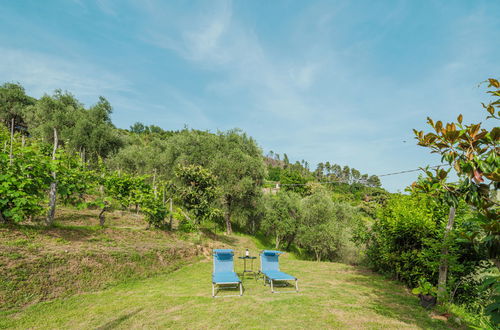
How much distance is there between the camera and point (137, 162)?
25.5m

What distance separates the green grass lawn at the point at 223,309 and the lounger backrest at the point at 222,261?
24.1 inches

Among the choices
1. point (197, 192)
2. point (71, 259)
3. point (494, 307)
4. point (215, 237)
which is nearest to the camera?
point (494, 307)

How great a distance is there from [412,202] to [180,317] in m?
8.00

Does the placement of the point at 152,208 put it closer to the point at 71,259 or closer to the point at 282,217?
the point at 71,259

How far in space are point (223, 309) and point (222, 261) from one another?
253cm

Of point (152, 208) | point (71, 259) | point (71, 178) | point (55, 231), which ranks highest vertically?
point (71, 178)

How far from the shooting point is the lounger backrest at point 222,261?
7.80 m

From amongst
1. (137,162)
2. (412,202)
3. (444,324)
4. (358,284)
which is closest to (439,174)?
(444,324)

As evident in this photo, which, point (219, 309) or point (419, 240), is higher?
point (419, 240)

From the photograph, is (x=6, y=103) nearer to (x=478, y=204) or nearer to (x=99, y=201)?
(x=99, y=201)

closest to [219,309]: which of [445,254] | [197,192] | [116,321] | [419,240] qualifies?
[116,321]

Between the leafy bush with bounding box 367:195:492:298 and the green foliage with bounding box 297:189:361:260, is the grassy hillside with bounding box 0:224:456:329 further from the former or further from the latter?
the green foliage with bounding box 297:189:361:260

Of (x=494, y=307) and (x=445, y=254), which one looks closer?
(x=494, y=307)

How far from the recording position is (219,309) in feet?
17.7
